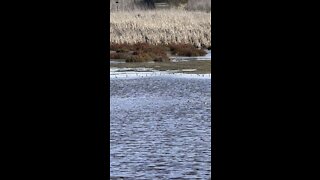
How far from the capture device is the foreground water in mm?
8609

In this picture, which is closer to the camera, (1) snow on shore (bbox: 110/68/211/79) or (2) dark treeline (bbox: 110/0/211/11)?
(1) snow on shore (bbox: 110/68/211/79)

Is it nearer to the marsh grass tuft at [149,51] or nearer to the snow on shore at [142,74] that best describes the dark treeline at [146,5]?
the marsh grass tuft at [149,51]

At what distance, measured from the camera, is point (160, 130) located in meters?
11.2

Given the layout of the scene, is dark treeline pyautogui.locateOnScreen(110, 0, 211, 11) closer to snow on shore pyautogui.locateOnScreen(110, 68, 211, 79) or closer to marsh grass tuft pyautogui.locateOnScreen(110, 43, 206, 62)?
marsh grass tuft pyautogui.locateOnScreen(110, 43, 206, 62)

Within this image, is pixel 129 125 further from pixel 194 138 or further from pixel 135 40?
pixel 135 40

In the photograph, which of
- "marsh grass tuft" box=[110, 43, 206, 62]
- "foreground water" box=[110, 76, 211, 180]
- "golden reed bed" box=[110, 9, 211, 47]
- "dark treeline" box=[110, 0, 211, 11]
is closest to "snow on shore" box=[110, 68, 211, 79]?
"foreground water" box=[110, 76, 211, 180]

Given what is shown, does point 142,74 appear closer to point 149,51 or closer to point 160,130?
point 149,51

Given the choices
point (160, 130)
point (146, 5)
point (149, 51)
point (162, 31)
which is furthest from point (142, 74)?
point (146, 5)

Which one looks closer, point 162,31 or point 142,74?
point 142,74

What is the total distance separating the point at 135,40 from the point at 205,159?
19.6 metres

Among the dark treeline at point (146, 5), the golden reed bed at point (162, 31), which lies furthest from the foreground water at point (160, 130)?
the dark treeline at point (146, 5)
